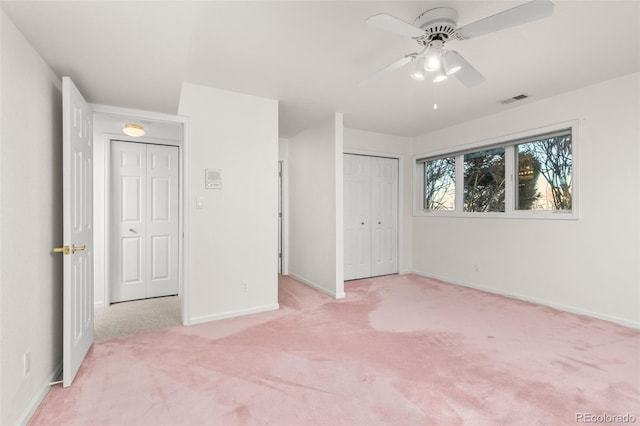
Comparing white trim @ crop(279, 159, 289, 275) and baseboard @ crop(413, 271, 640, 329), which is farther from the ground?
white trim @ crop(279, 159, 289, 275)

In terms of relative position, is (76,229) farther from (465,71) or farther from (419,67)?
(465,71)

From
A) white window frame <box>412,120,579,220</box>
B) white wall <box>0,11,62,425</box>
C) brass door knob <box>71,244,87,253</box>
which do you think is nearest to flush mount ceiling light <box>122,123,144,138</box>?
white wall <box>0,11,62,425</box>

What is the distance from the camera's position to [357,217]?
5000mm

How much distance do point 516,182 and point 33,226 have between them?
191 inches

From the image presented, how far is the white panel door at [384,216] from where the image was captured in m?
5.17

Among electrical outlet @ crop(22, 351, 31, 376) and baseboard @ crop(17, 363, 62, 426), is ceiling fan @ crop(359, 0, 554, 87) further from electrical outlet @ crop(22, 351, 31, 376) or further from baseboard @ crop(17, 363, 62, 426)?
baseboard @ crop(17, 363, 62, 426)

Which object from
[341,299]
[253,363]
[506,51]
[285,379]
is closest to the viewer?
[285,379]

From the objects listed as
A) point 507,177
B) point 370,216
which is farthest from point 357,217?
point 507,177

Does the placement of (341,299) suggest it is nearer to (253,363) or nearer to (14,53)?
(253,363)

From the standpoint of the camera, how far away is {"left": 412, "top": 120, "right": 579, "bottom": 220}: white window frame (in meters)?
3.37

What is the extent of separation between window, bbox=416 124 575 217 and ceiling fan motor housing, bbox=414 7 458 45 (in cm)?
244

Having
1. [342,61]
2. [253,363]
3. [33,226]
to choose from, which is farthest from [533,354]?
[33,226]

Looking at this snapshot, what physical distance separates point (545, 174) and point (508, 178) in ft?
1.38

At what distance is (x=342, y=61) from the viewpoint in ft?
8.50
